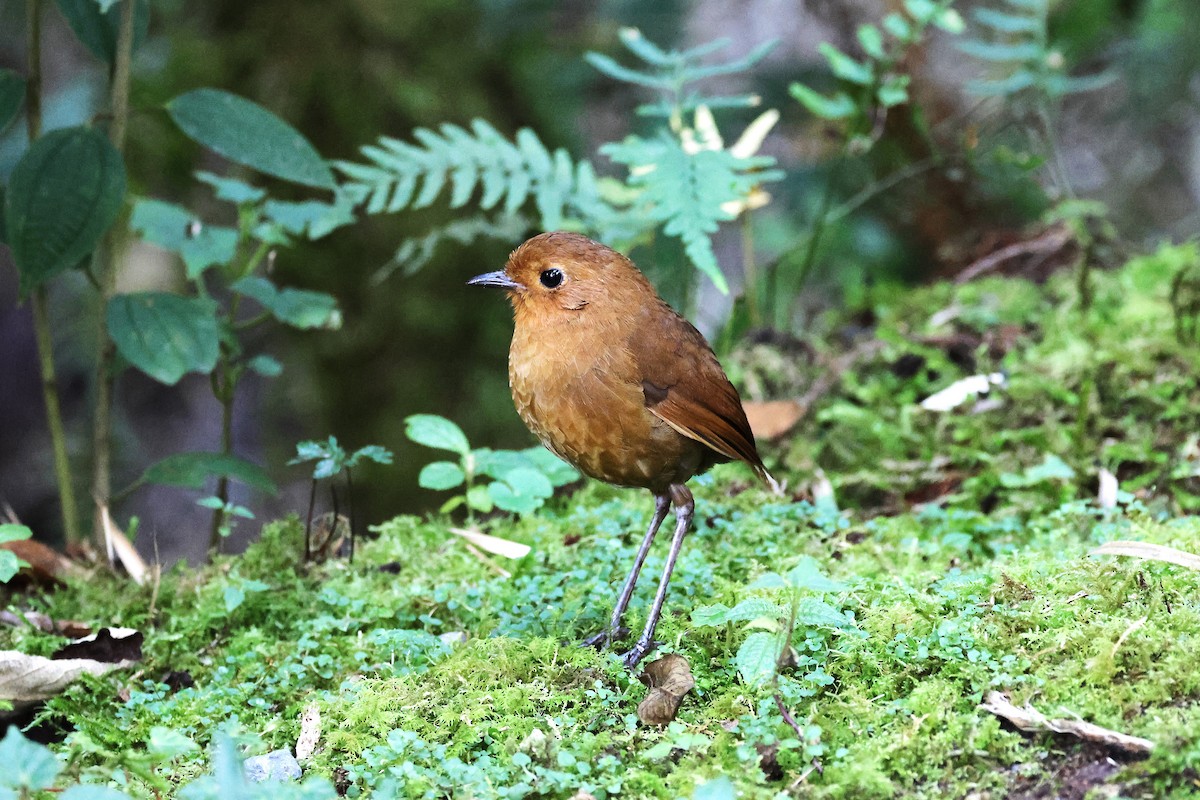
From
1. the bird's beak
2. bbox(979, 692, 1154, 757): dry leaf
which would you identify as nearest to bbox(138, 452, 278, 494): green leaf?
the bird's beak

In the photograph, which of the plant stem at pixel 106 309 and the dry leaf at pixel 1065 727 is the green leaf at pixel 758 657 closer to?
the dry leaf at pixel 1065 727

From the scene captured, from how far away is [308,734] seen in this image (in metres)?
2.59

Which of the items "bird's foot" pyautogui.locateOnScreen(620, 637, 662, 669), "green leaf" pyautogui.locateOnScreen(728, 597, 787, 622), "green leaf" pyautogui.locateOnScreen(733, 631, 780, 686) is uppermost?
"green leaf" pyautogui.locateOnScreen(728, 597, 787, 622)

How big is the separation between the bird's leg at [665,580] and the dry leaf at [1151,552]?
1108 mm

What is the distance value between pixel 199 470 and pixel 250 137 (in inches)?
45.2

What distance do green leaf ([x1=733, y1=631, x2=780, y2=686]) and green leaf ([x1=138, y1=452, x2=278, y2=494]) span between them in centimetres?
199

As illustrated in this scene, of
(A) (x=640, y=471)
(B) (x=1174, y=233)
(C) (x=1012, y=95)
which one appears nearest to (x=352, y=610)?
(A) (x=640, y=471)

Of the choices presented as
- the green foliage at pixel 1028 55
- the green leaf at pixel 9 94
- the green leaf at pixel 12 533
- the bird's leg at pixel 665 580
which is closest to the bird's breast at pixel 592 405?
the bird's leg at pixel 665 580

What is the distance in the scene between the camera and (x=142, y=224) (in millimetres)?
3980

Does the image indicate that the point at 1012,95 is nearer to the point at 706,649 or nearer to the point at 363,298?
the point at 363,298

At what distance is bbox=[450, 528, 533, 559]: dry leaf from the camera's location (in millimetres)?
3387

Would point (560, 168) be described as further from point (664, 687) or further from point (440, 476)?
point (664, 687)

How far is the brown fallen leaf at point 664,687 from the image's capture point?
2465 mm

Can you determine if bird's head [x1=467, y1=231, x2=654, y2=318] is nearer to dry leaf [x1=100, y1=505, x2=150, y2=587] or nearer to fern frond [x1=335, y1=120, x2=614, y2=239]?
fern frond [x1=335, y1=120, x2=614, y2=239]
